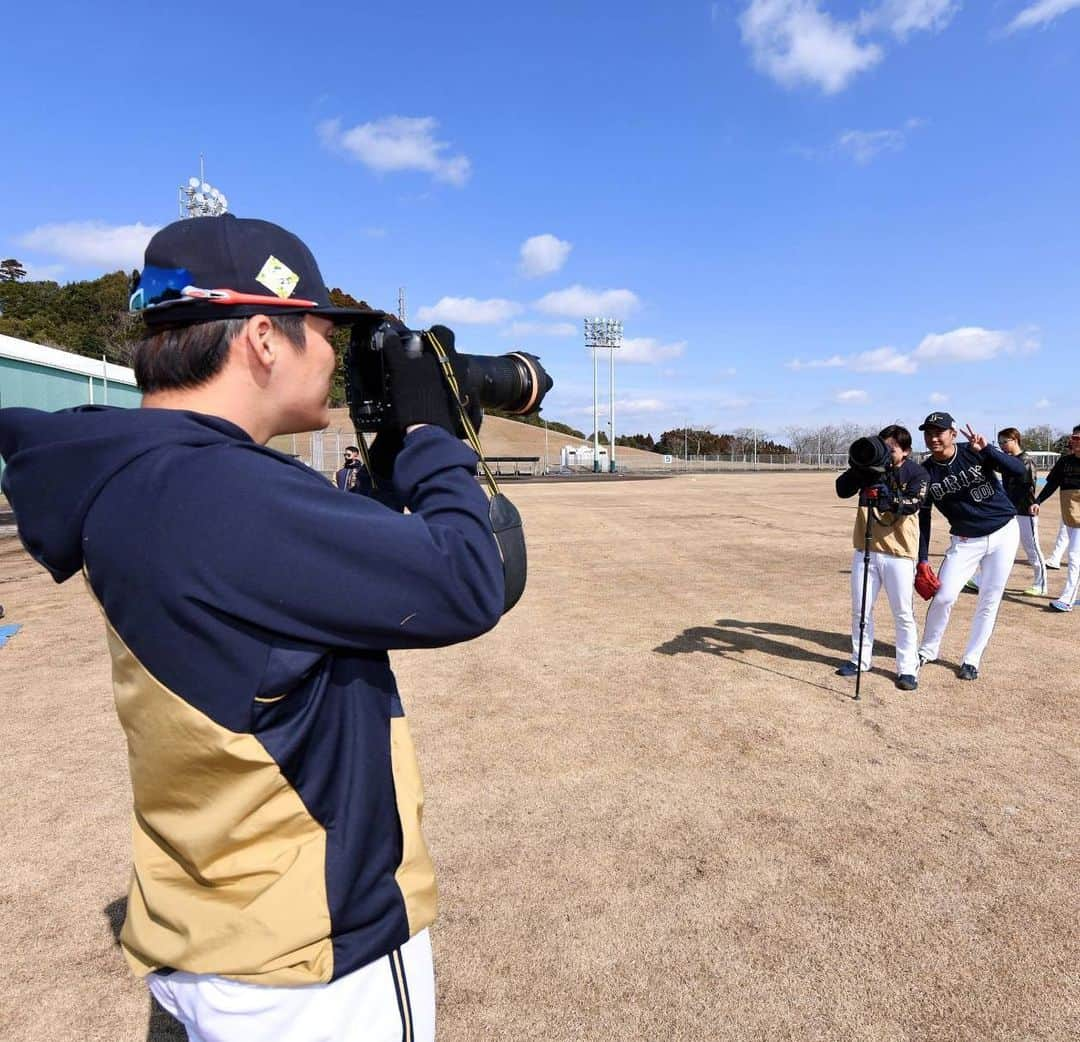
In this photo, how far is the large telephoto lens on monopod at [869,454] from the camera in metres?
5.62

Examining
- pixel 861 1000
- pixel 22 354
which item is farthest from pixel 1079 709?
pixel 22 354

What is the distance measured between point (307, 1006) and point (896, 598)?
5.78 m

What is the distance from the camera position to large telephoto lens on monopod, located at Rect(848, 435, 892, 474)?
5.62 meters

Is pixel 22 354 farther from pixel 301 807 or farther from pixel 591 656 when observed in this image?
pixel 301 807

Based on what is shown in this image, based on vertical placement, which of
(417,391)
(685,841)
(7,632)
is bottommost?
(7,632)

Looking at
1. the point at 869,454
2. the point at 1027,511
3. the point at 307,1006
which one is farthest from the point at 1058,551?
the point at 307,1006

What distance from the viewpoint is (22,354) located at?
2280cm

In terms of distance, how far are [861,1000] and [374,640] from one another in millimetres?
2554

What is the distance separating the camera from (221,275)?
113 cm

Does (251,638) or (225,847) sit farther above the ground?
(251,638)

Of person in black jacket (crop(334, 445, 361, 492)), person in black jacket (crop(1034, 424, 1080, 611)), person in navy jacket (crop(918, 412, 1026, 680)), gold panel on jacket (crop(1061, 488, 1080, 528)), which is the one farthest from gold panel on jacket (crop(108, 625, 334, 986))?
Result: gold panel on jacket (crop(1061, 488, 1080, 528))

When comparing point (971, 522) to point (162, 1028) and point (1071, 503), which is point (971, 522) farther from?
point (162, 1028)

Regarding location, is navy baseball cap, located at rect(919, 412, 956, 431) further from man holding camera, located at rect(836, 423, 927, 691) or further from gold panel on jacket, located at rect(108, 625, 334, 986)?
gold panel on jacket, located at rect(108, 625, 334, 986)

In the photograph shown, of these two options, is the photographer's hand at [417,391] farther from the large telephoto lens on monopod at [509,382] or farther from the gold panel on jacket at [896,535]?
the gold panel on jacket at [896,535]
